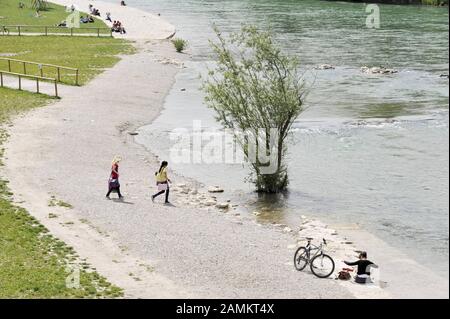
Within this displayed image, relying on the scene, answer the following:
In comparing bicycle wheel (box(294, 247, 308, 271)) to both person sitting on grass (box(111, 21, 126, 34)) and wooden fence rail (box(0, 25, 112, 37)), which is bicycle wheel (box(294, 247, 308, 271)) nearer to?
wooden fence rail (box(0, 25, 112, 37))

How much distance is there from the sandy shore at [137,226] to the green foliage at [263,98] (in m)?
3.97

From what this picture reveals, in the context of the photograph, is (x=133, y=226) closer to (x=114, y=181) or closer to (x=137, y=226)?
(x=137, y=226)

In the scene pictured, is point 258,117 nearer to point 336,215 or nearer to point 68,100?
point 336,215

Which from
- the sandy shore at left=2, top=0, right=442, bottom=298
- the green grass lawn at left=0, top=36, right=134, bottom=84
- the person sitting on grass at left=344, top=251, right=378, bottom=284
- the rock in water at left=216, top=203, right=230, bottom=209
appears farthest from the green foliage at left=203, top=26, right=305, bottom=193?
the green grass lawn at left=0, top=36, right=134, bottom=84

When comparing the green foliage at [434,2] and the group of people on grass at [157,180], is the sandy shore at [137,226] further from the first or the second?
the green foliage at [434,2]

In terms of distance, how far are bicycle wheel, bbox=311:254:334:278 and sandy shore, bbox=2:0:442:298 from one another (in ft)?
1.19

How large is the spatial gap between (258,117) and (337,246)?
368 inches

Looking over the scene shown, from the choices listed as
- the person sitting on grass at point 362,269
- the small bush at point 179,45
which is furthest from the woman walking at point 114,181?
the small bush at point 179,45

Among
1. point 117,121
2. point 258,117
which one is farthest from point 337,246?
point 117,121

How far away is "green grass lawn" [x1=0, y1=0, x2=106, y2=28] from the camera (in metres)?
90.5
